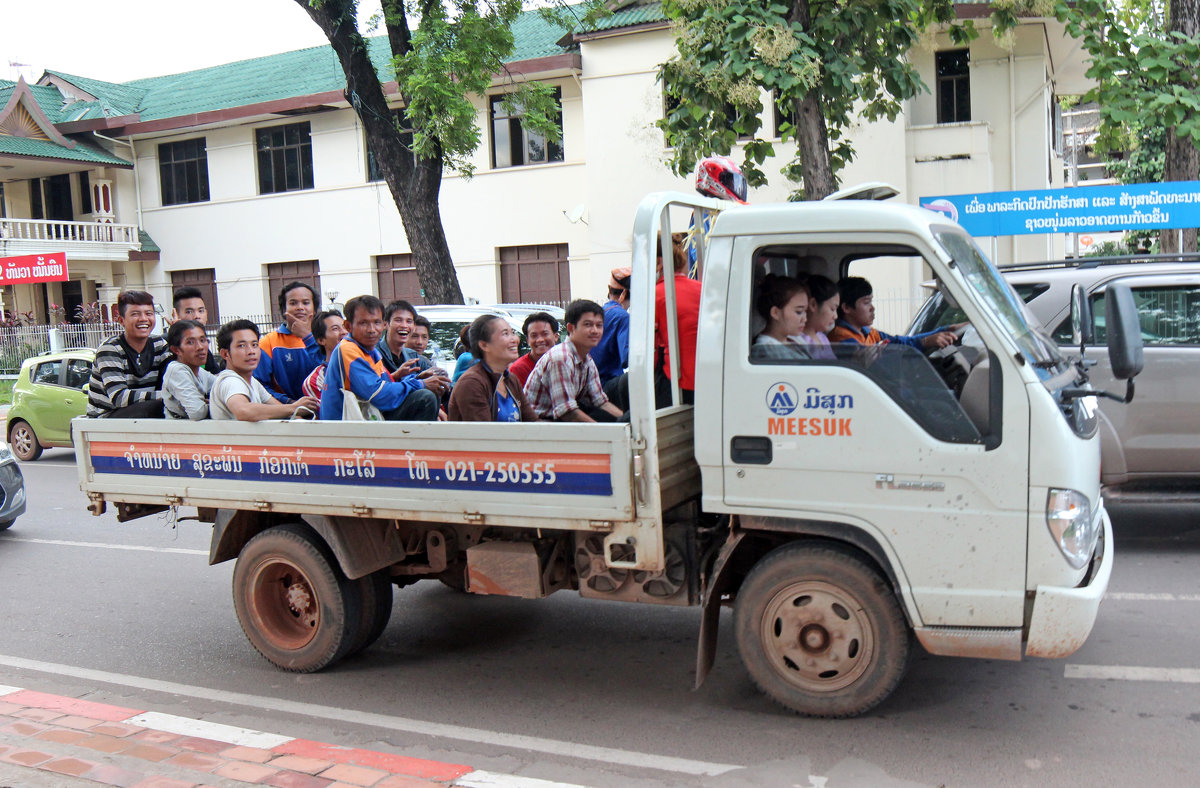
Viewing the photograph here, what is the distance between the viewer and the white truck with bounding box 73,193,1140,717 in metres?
3.80

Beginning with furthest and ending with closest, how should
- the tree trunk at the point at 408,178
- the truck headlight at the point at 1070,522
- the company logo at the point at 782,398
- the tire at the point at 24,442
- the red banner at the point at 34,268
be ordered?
the red banner at the point at 34,268 → the tree trunk at the point at 408,178 → the tire at the point at 24,442 → the company logo at the point at 782,398 → the truck headlight at the point at 1070,522

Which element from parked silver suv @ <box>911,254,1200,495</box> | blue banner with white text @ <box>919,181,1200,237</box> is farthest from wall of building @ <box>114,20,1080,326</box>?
parked silver suv @ <box>911,254,1200,495</box>

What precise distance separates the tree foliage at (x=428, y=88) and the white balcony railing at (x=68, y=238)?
14.8 metres

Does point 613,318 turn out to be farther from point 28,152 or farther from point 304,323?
point 28,152

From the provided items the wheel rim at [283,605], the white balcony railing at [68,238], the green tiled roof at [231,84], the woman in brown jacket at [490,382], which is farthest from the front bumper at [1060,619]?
the white balcony railing at [68,238]

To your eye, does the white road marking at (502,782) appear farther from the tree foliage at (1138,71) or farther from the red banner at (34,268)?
the red banner at (34,268)

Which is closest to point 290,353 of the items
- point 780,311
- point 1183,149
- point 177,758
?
point 177,758

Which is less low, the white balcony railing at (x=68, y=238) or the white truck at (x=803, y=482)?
the white balcony railing at (x=68, y=238)

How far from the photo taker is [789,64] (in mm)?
9875

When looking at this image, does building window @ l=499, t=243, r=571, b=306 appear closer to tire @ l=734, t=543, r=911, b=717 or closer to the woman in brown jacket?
Result: the woman in brown jacket

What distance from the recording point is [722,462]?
4176mm

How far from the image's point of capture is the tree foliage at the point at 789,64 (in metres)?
9.95

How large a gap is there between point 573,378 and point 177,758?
2468mm

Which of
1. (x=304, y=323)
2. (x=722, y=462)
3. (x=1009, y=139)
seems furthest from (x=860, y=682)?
(x=1009, y=139)
